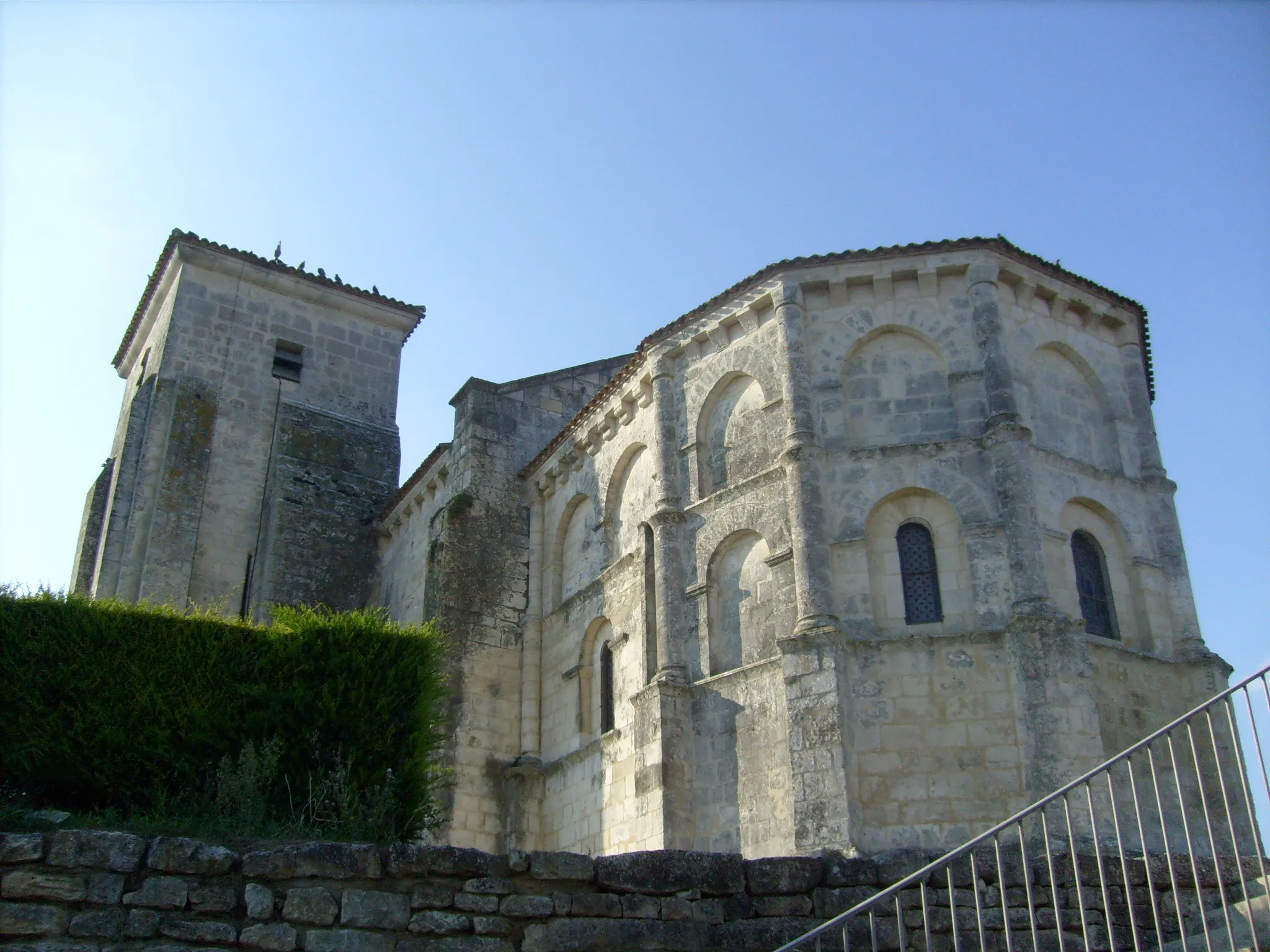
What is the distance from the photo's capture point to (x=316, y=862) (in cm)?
800

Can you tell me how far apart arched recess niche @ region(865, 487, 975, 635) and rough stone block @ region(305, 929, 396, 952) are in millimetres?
7584

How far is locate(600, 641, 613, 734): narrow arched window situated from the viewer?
1703 centimetres

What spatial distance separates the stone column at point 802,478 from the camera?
1387 centimetres

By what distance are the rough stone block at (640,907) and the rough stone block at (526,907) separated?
0.54 m

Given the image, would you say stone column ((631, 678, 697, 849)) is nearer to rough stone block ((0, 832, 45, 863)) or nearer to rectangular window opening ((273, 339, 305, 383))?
rough stone block ((0, 832, 45, 863))

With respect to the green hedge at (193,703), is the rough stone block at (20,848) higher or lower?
lower

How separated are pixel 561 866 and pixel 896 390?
8.51 metres

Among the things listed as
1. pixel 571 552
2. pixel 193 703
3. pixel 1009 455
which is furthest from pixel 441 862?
pixel 571 552

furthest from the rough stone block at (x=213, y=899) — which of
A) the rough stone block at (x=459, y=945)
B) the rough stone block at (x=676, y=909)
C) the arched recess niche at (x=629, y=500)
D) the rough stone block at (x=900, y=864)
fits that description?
the arched recess niche at (x=629, y=500)

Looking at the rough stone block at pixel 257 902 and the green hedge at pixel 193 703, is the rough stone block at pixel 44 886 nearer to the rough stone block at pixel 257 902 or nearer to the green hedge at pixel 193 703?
the rough stone block at pixel 257 902

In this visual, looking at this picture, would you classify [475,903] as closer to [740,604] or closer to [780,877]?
[780,877]

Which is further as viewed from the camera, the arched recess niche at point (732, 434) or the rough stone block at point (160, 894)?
the arched recess niche at point (732, 434)

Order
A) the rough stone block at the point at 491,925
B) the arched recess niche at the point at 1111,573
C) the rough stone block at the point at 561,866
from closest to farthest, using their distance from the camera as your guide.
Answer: the rough stone block at the point at 491,925, the rough stone block at the point at 561,866, the arched recess niche at the point at 1111,573

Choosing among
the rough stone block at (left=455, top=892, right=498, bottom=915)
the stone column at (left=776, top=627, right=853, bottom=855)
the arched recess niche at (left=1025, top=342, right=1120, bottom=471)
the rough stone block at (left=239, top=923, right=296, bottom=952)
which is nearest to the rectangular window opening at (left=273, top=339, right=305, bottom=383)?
the stone column at (left=776, top=627, right=853, bottom=855)
